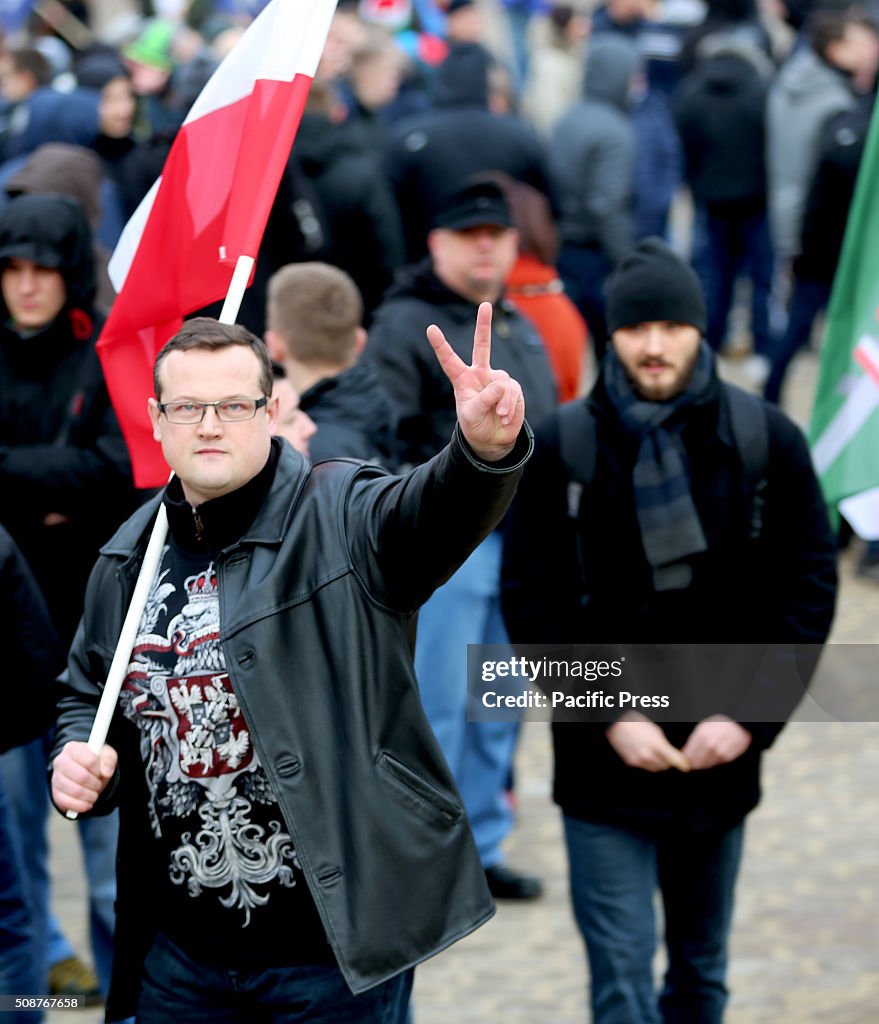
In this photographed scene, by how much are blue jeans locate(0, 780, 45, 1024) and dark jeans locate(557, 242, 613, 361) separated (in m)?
6.79

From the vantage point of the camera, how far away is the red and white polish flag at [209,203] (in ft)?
12.5

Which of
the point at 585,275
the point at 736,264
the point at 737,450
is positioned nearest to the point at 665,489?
the point at 737,450

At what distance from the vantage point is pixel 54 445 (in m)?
5.07

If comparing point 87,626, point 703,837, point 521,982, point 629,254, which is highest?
point 629,254

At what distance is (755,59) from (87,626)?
8501mm

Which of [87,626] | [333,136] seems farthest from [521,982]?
[333,136]

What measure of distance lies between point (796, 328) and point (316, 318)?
5.44m

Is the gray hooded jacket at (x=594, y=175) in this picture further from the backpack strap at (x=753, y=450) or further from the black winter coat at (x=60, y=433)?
the backpack strap at (x=753, y=450)

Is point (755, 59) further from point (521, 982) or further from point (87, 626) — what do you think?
point (87, 626)

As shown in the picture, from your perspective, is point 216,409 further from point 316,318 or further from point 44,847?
point 44,847

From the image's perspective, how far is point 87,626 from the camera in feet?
11.9

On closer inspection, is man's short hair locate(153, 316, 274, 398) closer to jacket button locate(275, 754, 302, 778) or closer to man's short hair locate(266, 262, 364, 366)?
jacket button locate(275, 754, 302, 778)

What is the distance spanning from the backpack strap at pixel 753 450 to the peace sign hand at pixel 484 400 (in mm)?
1466

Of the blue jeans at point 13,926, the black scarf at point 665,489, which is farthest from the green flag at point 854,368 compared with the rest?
the blue jeans at point 13,926
